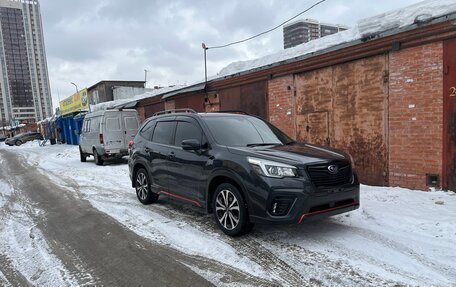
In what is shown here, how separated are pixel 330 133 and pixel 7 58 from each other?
9217 cm

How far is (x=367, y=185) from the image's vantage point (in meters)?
7.70

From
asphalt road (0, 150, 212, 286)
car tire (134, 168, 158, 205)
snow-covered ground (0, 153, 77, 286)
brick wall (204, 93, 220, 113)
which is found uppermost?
brick wall (204, 93, 220, 113)

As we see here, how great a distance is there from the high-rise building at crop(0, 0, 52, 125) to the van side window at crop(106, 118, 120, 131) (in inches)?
2918

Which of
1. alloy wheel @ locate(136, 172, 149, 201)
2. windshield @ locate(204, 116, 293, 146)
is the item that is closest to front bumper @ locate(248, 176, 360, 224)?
windshield @ locate(204, 116, 293, 146)

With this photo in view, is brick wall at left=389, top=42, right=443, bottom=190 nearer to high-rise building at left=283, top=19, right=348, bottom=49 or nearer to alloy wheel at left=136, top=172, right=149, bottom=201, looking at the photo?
alloy wheel at left=136, top=172, right=149, bottom=201

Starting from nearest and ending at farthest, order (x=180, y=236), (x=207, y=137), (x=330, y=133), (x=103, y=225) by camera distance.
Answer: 1. (x=180, y=236)
2. (x=207, y=137)
3. (x=103, y=225)
4. (x=330, y=133)

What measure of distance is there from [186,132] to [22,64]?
91.4 m

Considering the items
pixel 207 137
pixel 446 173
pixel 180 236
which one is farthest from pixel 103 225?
pixel 446 173

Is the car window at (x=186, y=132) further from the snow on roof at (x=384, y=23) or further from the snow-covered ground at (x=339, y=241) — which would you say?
the snow on roof at (x=384, y=23)

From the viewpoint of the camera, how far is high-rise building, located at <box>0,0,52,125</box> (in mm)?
78688

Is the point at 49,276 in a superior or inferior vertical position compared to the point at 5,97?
inferior

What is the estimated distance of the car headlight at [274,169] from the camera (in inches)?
166

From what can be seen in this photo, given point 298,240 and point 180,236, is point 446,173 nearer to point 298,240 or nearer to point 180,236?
point 298,240

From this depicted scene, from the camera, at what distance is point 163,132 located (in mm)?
6383
